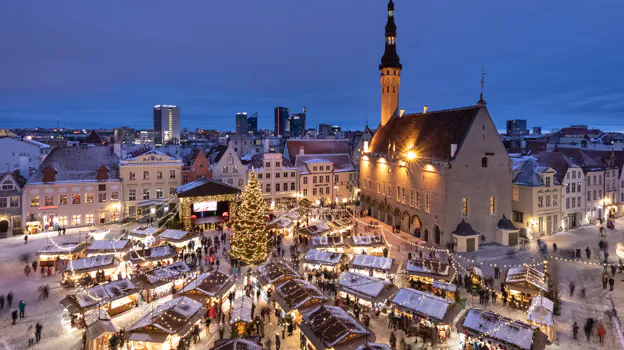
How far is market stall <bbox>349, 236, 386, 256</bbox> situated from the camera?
3569 centimetres

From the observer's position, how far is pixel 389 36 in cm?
5988

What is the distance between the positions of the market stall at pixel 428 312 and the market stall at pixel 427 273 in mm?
4484

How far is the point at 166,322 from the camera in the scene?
20.1 m

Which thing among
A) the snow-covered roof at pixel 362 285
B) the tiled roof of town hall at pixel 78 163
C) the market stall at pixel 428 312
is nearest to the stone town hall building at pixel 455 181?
the snow-covered roof at pixel 362 285

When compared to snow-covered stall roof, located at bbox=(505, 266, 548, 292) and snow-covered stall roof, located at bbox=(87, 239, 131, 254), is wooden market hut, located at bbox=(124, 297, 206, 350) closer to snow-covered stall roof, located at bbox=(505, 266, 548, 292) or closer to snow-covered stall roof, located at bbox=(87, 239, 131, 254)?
snow-covered stall roof, located at bbox=(87, 239, 131, 254)

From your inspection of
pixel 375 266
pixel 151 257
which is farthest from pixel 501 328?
pixel 151 257

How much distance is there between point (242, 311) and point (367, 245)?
16598 millimetres

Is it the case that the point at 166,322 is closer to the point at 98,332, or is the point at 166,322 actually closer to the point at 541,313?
the point at 98,332

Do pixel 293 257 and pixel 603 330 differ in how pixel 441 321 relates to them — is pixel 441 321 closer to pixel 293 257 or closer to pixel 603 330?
pixel 603 330

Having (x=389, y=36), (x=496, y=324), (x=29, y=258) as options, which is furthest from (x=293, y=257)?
(x=389, y=36)

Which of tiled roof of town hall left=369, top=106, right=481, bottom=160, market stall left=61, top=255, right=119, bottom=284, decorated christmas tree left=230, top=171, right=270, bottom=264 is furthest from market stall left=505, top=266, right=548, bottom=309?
market stall left=61, top=255, right=119, bottom=284

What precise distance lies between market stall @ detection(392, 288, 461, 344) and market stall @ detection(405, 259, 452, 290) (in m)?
4.48

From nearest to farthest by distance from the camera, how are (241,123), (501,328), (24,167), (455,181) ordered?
(501,328)
(455,181)
(24,167)
(241,123)

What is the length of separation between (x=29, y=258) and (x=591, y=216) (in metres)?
65.5
